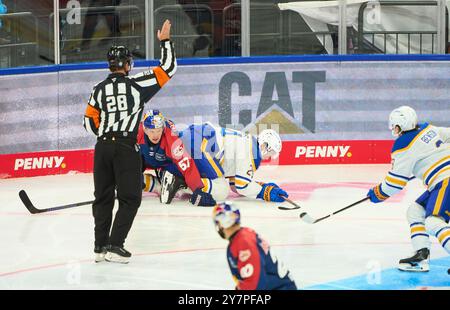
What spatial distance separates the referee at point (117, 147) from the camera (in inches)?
256

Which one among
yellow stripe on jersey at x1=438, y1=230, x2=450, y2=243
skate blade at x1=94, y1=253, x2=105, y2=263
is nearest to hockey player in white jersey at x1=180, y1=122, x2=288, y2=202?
skate blade at x1=94, y1=253, x2=105, y2=263

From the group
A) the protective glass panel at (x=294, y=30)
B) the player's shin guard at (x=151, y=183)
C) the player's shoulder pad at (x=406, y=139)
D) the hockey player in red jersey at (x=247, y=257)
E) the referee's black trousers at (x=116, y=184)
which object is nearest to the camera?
the hockey player in red jersey at (x=247, y=257)

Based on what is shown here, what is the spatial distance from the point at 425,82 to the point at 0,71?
15.8 ft

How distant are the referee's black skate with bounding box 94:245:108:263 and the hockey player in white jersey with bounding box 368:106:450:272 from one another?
187 cm

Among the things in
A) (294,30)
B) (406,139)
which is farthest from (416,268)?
(294,30)

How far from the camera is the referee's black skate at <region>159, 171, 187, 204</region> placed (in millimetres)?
9047

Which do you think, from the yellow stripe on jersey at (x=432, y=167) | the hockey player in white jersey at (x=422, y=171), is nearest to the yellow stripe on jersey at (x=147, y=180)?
the hockey player in white jersey at (x=422, y=171)

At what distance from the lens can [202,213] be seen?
28.0 ft

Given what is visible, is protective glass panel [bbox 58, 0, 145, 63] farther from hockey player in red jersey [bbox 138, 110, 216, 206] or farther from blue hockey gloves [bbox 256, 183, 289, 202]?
blue hockey gloves [bbox 256, 183, 289, 202]

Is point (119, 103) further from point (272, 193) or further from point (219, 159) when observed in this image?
point (272, 193)

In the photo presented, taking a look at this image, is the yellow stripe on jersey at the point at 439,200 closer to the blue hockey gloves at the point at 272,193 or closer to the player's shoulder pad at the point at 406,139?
the player's shoulder pad at the point at 406,139

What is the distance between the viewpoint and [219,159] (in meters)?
9.01
